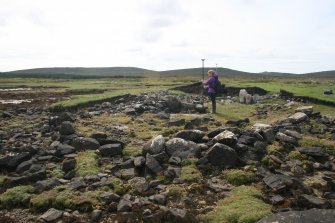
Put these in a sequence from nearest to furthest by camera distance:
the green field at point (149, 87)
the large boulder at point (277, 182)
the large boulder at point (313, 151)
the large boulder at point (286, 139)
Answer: the large boulder at point (277, 182)
the large boulder at point (313, 151)
the large boulder at point (286, 139)
the green field at point (149, 87)

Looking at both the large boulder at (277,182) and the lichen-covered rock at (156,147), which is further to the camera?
the lichen-covered rock at (156,147)

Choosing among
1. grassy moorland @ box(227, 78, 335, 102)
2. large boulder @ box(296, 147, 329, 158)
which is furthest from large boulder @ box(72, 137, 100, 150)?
grassy moorland @ box(227, 78, 335, 102)

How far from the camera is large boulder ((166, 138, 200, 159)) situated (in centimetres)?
1366

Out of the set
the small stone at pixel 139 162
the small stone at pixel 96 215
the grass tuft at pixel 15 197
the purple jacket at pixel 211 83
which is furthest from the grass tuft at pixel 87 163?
the purple jacket at pixel 211 83

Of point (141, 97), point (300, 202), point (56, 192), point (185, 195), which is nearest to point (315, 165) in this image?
point (300, 202)

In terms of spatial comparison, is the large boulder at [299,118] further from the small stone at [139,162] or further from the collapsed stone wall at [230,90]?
the collapsed stone wall at [230,90]

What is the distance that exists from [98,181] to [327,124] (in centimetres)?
1532

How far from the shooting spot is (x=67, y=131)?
57.0 feet

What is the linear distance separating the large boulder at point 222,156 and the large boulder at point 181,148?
2.96ft

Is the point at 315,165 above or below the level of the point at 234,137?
below

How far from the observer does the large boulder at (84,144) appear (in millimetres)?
15180

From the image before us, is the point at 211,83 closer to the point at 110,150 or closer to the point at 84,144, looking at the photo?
the point at 110,150

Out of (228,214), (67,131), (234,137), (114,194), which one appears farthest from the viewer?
(67,131)

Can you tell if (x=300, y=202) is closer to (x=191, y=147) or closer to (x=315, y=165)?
(x=315, y=165)
